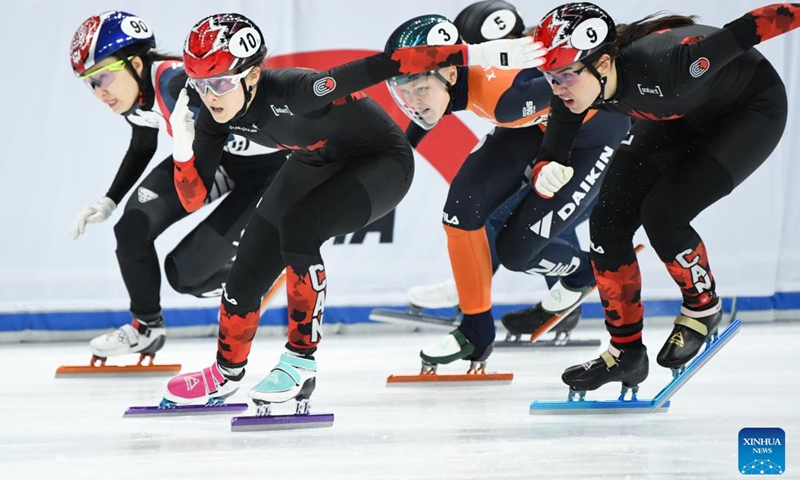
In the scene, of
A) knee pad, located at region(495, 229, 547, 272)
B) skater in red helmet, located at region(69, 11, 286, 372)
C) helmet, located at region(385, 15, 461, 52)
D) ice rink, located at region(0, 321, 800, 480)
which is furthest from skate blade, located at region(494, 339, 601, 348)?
helmet, located at region(385, 15, 461, 52)

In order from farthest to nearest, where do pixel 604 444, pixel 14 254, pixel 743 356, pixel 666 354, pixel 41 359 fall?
pixel 14 254 → pixel 41 359 → pixel 743 356 → pixel 666 354 → pixel 604 444

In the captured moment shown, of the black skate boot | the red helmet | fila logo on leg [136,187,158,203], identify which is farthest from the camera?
the black skate boot

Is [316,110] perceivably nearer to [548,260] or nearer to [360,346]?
[548,260]

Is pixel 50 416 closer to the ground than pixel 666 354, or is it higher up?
closer to the ground

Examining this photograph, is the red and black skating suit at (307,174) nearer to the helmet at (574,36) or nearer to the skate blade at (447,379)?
the helmet at (574,36)

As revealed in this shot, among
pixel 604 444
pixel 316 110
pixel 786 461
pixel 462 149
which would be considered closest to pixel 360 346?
pixel 462 149

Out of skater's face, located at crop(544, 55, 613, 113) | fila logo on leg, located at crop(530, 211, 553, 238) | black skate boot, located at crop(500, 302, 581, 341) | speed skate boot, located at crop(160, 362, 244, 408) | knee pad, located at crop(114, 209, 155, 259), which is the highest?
skater's face, located at crop(544, 55, 613, 113)

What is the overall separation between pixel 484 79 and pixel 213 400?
66.4 inches

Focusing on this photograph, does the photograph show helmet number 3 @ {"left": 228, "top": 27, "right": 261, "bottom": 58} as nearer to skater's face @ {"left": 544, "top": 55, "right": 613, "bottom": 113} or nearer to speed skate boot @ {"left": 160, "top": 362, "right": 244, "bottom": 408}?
skater's face @ {"left": 544, "top": 55, "right": 613, "bottom": 113}

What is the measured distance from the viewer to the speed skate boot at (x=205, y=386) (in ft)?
12.7

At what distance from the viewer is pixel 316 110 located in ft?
12.1

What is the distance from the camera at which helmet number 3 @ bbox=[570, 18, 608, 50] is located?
3.34m

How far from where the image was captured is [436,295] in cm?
585

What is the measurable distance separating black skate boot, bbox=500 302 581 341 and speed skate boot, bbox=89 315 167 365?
6.06 feet
